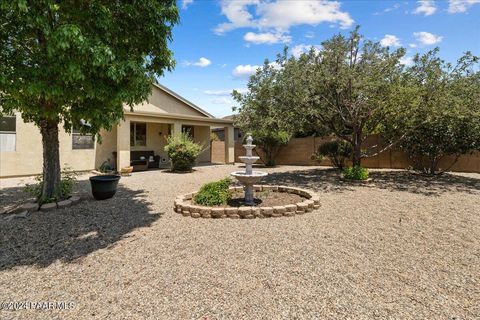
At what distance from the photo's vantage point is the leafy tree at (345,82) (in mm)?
9263

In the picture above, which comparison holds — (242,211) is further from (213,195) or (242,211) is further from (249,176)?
(213,195)

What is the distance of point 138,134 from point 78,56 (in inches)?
485

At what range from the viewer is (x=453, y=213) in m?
5.93

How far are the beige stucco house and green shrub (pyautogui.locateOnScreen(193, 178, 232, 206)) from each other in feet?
10.3

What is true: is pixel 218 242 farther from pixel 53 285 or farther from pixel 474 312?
pixel 474 312

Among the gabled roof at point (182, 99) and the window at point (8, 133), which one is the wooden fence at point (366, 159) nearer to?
the gabled roof at point (182, 99)

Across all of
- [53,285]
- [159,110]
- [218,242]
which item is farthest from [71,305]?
[159,110]

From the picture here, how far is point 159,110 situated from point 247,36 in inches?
281

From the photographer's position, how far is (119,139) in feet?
41.6

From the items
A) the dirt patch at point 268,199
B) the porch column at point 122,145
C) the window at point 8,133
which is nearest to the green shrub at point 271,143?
the porch column at point 122,145

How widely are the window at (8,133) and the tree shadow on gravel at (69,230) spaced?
7365mm

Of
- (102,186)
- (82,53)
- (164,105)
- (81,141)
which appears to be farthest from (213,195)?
(164,105)

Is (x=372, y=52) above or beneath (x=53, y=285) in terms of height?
above

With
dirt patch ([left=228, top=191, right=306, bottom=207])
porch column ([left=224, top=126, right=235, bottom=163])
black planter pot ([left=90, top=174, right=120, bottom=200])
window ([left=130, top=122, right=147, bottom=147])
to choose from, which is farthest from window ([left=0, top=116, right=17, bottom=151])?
porch column ([left=224, top=126, right=235, bottom=163])
